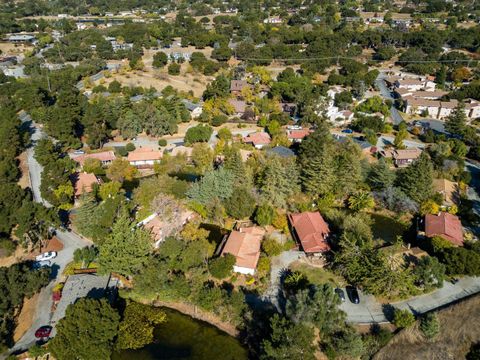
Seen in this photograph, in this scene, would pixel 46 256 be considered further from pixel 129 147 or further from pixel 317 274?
pixel 317 274

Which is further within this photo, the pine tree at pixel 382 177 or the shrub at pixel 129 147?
→ the shrub at pixel 129 147

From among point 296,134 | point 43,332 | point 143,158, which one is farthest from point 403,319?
point 143,158

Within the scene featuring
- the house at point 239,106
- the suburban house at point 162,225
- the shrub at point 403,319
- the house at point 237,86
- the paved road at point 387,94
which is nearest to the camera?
the shrub at point 403,319

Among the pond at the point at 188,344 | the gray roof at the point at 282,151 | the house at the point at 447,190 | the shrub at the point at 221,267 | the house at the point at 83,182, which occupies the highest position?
the shrub at the point at 221,267

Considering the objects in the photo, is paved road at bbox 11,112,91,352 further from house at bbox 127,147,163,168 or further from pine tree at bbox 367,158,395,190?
pine tree at bbox 367,158,395,190

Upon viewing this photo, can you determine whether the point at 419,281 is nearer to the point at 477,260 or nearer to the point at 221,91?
the point at 477,260

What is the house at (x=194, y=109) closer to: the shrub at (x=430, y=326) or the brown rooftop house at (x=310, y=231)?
the brown rooftop house at (x=310, y=231)

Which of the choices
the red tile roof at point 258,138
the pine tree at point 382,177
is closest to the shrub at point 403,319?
→ the pine tree at point 382,177

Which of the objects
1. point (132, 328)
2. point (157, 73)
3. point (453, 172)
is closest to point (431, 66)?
point (453, 172)

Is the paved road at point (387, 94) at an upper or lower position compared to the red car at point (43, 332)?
lower
